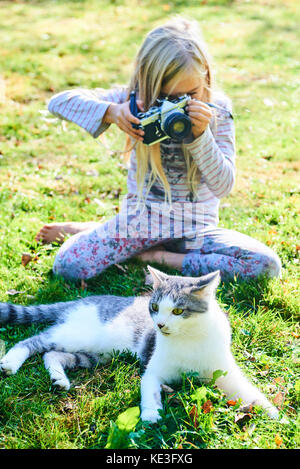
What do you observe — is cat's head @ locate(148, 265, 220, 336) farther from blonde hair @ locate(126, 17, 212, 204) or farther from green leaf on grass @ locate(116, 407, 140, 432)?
blonde hair @ locate(126, 17, 212, 204)

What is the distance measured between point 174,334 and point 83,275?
3.67 ft

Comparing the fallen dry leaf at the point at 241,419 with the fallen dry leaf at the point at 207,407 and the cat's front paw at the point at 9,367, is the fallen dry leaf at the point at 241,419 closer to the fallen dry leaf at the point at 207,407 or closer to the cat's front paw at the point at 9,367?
the fallen dry leaf at the point at 207,407

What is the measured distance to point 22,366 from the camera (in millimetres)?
2117

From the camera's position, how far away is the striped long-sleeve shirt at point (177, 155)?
269 centimetres

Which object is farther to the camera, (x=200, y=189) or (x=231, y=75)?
(x=231, y=75)

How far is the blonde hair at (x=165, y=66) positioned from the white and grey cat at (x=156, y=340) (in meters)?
0.91

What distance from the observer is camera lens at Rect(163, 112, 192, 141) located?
225 cm

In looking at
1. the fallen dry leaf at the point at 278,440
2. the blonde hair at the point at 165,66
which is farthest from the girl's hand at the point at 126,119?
the fallen dry leaf at the point at 278,440

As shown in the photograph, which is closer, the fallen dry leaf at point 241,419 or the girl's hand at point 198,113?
the fallen dry leaf at point 241,419

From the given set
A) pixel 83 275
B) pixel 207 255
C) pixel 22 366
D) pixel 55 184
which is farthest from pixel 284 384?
pixel 55 184

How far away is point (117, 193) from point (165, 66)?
62.2 inches

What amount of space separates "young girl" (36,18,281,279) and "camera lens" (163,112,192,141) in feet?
0.56

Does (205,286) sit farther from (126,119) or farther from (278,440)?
(126,119)
